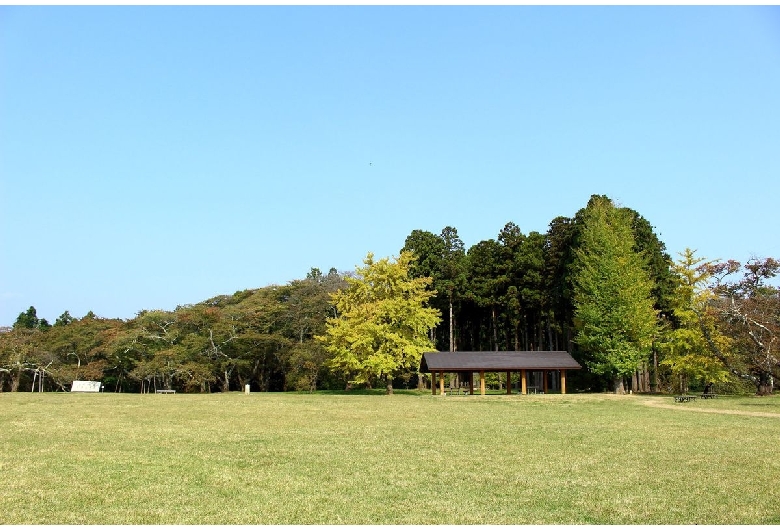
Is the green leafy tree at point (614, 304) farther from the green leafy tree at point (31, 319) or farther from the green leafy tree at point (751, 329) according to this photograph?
the green leafy tree at point (31, 319)

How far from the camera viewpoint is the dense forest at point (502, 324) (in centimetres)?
4169

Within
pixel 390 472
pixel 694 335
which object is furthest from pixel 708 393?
pixel 390 472

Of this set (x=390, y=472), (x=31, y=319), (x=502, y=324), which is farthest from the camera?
(x=31, y=319)

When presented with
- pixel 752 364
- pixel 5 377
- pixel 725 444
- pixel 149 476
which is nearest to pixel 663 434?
pixel 725 444

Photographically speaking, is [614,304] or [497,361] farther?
[614,304]

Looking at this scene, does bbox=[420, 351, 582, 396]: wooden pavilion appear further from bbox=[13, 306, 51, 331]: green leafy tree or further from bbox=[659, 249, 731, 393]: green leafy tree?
bbox=[13, 306, 51, 331]: green leafy tree

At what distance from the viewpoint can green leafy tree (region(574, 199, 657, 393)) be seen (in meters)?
44.8

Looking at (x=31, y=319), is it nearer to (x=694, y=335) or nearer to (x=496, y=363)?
(x=496, y=363)

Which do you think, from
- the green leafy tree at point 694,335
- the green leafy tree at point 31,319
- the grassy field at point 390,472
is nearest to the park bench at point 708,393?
the green leafy tree at point 694,335

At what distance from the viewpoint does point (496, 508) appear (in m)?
9.09

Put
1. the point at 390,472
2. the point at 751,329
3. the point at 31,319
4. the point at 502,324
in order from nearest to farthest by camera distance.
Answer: the point at 390,472 → the point at 751,329 → the point at 502,324 → the point at 31,319

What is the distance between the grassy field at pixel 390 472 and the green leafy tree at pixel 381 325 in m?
22.9

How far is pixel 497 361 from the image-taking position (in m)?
44.3

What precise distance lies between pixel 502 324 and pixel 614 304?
16.3 meters
